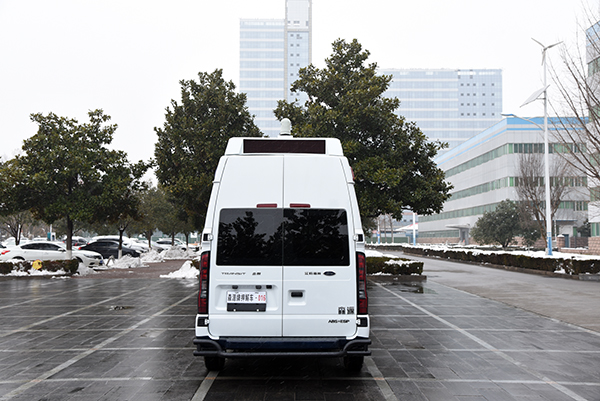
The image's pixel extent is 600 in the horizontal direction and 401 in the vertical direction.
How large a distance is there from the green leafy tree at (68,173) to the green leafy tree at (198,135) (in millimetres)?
2248

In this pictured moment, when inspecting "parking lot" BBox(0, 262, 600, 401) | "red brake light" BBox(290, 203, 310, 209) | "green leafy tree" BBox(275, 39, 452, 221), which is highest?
"green leafy tree" BBox(275, 39, 452, 221)

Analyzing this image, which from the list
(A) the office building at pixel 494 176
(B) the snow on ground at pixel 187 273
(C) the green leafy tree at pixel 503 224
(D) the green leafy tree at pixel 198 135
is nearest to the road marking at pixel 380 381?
(B) the snow on ground at pixel 187 273

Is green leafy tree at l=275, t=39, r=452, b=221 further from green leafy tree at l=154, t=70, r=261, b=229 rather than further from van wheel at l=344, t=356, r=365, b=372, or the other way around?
van wheel at l=344, t=356, r=365, b=372

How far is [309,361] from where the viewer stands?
6.63 metres

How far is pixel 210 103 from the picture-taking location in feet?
83.0

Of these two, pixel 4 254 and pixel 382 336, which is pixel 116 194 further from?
pixel 382 336

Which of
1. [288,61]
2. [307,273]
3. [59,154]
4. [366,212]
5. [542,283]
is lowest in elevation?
[542,283]

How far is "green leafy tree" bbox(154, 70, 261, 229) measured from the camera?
23.9 metres

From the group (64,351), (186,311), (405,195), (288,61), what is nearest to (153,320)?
(186,311)

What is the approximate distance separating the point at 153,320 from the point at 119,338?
6.07 feet

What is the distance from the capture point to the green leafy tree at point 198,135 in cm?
2394

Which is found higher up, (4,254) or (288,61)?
(288,61)

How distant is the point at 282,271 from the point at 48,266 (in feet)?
62.9

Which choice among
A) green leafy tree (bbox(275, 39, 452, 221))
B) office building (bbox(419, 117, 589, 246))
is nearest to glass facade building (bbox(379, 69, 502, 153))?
office building (bbox(419, 117, 589, 246))
